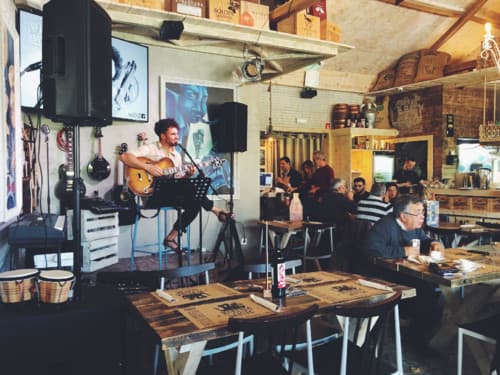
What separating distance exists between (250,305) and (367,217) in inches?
124

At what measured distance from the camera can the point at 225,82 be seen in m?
5.93

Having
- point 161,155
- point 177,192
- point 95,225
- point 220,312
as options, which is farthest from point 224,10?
point 220,312

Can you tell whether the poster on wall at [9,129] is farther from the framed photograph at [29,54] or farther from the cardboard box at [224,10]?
the cardboard box at [224,10]

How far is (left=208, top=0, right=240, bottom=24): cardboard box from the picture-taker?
475 cm

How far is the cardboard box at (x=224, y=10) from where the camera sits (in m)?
4.75

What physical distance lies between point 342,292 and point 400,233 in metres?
1.43

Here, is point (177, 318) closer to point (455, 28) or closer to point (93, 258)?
point (93, 258)

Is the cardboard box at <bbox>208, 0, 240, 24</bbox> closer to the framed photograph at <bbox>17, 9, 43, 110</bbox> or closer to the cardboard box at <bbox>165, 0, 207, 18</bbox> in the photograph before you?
the cardboard box at <bbox>165, 0, 207, 18</bbox>

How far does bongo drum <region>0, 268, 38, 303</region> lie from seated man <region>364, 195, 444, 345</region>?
2.32 m

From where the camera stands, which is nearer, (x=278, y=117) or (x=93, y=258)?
(x=93, y=258)

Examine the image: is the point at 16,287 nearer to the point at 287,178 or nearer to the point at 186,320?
the point at 186,320

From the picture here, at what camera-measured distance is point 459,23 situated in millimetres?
8406

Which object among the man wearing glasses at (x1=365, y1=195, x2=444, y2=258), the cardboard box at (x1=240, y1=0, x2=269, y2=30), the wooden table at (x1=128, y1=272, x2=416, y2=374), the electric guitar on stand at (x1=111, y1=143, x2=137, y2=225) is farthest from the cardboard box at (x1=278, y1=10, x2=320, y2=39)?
the wooden table at (x1=128, y1=272, x2=416, y2=374)

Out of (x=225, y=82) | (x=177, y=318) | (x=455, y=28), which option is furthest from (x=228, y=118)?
(x=455, y=28)
